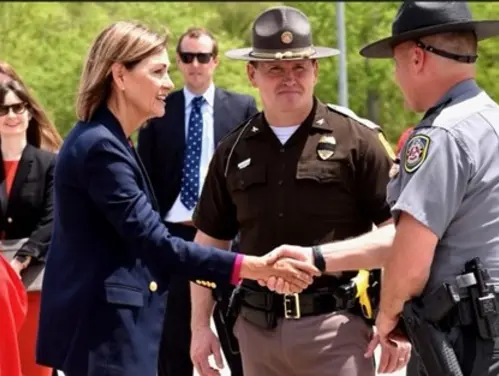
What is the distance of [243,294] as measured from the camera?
416 centimetres

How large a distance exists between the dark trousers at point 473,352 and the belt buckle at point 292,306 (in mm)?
903

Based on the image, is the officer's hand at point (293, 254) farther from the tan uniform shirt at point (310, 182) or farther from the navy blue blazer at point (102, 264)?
the navy blue blazer at point (102, 264)

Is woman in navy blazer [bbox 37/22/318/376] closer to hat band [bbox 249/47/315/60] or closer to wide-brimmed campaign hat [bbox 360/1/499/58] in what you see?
hat band [bbox 249/47/315/60]

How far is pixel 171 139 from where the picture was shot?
6.27 metres

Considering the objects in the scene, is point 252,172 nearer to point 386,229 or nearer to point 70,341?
point 386,229

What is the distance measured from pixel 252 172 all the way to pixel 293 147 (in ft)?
0.63

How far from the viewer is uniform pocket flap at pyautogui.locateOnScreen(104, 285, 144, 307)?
350cm

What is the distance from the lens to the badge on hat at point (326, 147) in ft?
13.1

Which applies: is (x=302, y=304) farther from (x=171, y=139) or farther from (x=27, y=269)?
(x=171, y=139)

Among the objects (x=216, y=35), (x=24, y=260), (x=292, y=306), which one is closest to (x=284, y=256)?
(x=292, y=306)

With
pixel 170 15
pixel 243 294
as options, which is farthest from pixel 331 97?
pixel 243 294

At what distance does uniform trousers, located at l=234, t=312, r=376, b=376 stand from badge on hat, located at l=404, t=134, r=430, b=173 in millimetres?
1012

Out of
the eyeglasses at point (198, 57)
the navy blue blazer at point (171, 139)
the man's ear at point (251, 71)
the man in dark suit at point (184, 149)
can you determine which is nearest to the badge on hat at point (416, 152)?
the man's ear at point (251, 71)

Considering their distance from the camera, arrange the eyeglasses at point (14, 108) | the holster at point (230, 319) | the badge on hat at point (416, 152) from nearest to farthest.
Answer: the badge on hat at point (416, 152) → the holster at point (230, 319) → the eyeglasses at point (14, 108)
